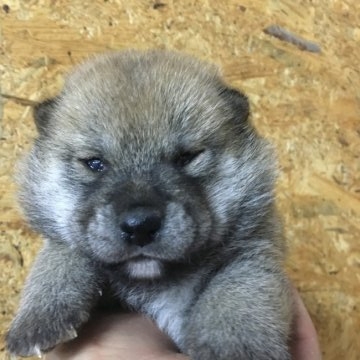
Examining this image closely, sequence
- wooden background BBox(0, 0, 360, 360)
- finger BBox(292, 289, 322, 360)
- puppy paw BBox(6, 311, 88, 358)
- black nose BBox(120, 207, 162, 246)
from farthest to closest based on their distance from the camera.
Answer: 1. wooden background BBox(0, 0, 360, 360)
2. finger BBox(292, 289, 322, 360)
3. puppy paw BBox(6, 311, 88, 358)
4. black nose BBox(120, 207, 162, 246)

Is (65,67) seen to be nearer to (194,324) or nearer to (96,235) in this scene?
(96,235)

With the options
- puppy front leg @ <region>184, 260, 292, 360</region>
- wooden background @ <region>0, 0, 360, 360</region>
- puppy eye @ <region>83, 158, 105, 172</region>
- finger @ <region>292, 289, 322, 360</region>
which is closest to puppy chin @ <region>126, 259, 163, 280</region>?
puppy front leg @ <region>184, 260, 292, 360</region>

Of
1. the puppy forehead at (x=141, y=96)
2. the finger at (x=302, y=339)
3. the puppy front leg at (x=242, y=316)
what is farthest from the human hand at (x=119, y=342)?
the puppy forehead at (x=141, y=96)

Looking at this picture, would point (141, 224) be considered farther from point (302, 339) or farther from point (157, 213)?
point (302, 339)

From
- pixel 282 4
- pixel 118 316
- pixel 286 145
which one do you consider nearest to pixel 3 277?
pixel 118 316

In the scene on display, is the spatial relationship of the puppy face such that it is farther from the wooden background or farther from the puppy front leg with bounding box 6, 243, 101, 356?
the wooden background

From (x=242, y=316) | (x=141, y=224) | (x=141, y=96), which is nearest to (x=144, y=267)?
(x=141, y=224)

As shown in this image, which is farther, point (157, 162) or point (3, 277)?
point (3, 277)
